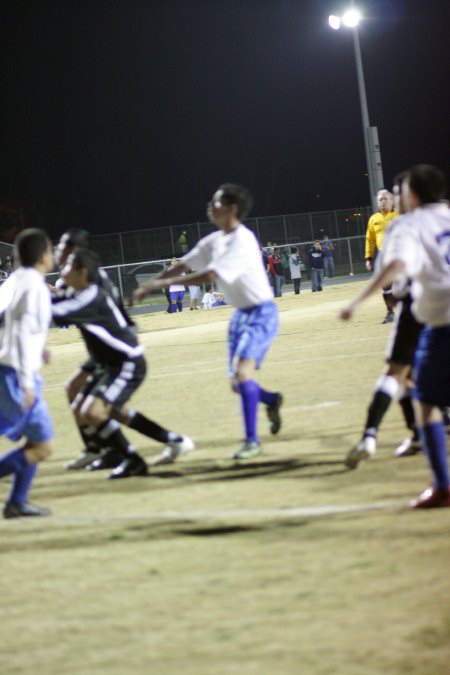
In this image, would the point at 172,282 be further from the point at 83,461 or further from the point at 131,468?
the point at 83,461

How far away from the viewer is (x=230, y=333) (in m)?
8.93

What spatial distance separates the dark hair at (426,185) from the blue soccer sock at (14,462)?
9.52ft

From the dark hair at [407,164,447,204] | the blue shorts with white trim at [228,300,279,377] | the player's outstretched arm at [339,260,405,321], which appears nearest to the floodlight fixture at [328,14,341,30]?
the blue shorts with white trim at [228,300,279,377]

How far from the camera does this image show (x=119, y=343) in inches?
324

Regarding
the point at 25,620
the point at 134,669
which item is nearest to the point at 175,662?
the point at 134,669

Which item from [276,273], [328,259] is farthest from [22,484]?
[328,259]

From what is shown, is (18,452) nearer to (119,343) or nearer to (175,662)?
(119,343)

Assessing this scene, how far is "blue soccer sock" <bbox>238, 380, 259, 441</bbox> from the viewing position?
336 inches

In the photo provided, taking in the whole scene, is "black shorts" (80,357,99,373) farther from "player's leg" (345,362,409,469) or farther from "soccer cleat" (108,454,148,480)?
"player's leg" (345,362,409,469)

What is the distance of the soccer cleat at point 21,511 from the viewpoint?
7168mm

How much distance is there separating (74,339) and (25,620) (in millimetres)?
21330

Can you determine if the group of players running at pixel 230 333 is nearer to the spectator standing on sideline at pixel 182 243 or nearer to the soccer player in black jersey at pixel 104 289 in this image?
the soccer player in black jersey at pixel 104 289

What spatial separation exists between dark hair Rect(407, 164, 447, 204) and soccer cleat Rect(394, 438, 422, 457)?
7.85ft

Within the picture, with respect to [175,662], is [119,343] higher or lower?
higher
